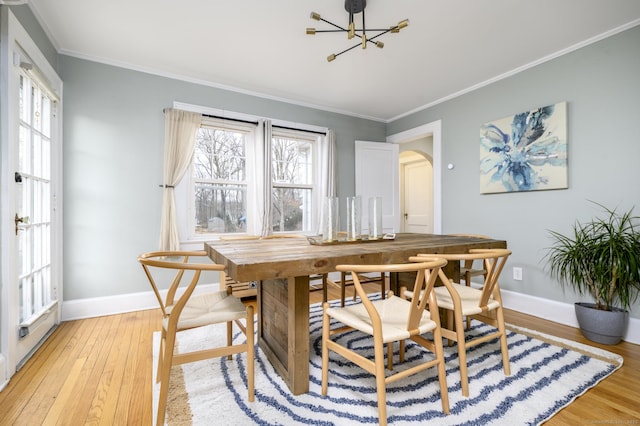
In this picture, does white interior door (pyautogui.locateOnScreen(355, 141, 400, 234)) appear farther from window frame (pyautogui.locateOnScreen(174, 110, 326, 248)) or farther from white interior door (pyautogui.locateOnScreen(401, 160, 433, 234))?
white interior door (pyautogui.locateOnScreen(401, 160, 433, 234))

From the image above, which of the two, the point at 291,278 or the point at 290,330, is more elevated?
the point at 291,278

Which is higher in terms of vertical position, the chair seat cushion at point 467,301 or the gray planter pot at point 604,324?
the chair seat cushion at point 467,301

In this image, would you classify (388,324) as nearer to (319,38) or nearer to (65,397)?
(65,397)

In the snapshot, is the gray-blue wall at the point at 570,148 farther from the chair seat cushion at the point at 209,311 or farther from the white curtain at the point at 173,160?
the white curtain at the point at 173,160

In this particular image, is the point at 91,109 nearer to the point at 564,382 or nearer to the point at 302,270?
the point at 302,270

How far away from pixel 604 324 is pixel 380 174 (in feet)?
10.1

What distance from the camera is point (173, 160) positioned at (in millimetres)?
3166

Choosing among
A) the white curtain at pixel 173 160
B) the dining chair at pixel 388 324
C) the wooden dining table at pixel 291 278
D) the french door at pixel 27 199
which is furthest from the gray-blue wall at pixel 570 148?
the french door at pixel 27 199

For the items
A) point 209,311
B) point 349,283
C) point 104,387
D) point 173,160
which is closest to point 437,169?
point 349,283

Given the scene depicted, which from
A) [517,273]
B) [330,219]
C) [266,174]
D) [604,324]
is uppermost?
[266,174]

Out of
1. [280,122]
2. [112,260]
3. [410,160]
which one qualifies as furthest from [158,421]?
[410,160]

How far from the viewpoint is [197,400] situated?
1555 millimetres

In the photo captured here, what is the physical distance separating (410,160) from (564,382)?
5.26 meters

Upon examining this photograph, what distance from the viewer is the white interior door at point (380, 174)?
4.48 m
